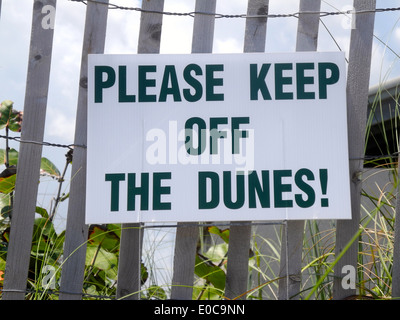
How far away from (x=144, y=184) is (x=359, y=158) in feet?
3.10

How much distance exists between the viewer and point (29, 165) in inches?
91.6

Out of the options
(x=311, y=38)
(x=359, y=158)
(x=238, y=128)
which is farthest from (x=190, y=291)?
(x=311, y=38)

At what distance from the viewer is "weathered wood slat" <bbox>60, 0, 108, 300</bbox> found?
7.61ft

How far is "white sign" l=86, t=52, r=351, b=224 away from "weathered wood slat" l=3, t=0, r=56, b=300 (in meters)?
0.22

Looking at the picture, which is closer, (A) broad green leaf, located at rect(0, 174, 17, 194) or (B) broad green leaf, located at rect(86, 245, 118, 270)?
(B) broad green leaf, located at rect(86, 245, 118, 270)

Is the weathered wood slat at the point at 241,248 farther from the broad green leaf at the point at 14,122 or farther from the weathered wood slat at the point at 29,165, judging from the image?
the broad green leaf at the point at 14,122

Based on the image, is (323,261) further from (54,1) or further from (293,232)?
(54,1)

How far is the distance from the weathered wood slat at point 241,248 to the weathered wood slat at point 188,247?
16 cm

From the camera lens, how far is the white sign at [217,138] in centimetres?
225

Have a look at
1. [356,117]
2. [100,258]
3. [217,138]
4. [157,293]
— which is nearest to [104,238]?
[100,258]

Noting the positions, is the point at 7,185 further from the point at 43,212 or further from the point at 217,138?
the point at 217,138

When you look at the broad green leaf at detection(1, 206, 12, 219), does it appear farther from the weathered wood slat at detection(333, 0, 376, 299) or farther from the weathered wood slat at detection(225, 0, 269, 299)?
the weathered wood slat at detection(333, 0, 376, 299)

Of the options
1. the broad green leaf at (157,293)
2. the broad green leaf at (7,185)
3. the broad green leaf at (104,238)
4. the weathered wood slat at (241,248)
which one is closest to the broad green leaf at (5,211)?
the broad green leaf at (7,185)

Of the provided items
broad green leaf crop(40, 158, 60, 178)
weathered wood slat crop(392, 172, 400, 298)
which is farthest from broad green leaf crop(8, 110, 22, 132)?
weathered wood slat crop(392, 172, 400, 298)
